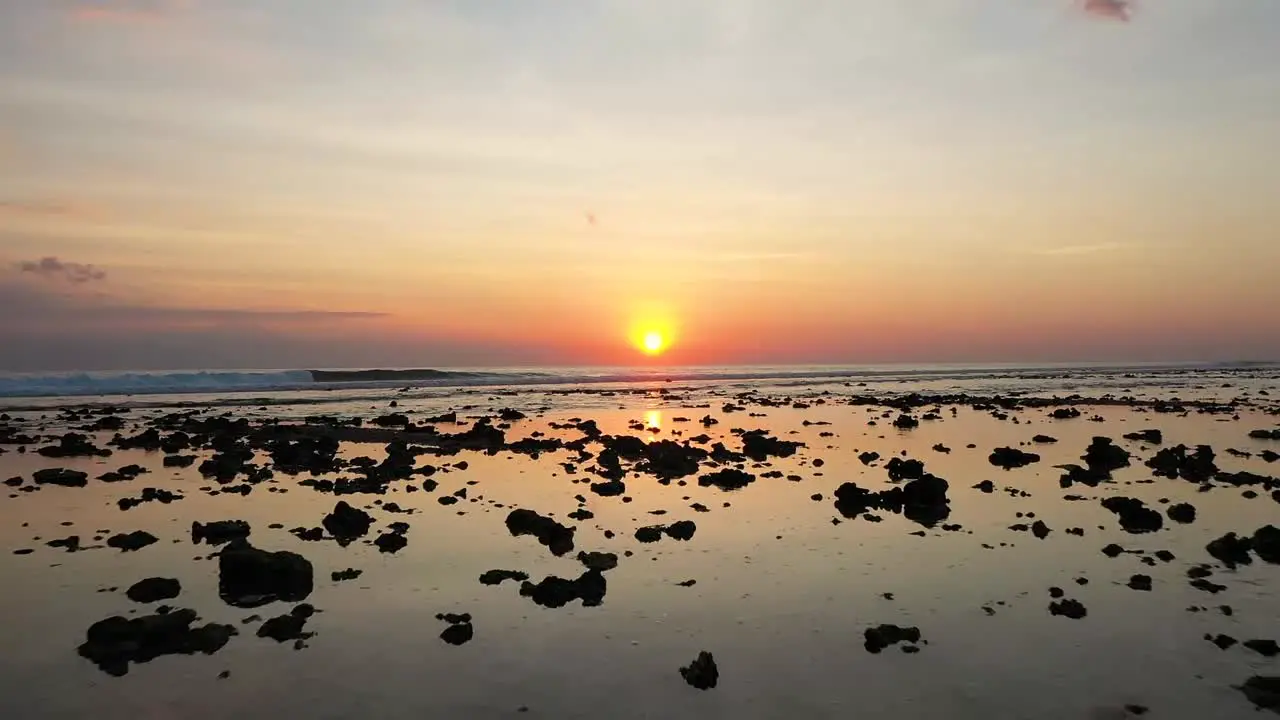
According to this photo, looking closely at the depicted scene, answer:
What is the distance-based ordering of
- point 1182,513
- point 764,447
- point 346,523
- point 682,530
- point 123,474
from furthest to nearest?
1. point 764,447
2. point 123,474
3. point 1182,513
4. point 346,523
5. point 682,530

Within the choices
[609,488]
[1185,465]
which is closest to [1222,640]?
[609,488]

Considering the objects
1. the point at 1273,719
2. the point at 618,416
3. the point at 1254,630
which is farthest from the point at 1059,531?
the point at 618,416

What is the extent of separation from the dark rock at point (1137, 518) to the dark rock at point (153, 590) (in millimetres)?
20370

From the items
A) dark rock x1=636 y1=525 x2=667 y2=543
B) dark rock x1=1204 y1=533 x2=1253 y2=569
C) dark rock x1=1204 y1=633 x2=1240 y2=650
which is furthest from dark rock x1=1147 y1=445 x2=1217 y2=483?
dark rock x1=636 y1=525 x2=667 y2=543

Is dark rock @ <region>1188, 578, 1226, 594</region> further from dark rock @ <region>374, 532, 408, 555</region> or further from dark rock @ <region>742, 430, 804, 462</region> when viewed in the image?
dark rock @ <region>742, 430, 804, 462</region>

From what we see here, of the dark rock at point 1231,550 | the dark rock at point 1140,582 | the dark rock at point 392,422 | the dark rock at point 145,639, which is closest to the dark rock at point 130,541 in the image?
the dark rock at point 145,639

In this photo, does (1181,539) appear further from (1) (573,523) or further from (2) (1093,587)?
(1) (573,523)

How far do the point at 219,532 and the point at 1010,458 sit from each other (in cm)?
2657

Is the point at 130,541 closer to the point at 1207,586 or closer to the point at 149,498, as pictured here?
the point at 149,498

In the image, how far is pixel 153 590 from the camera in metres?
14.4

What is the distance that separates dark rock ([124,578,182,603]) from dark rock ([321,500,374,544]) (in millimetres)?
4611

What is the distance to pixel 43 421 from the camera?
55.7 m

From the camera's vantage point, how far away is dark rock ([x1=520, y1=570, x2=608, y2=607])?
13898mm

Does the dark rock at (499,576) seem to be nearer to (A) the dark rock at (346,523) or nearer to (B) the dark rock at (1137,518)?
(A) the dark rock at (346,523)
